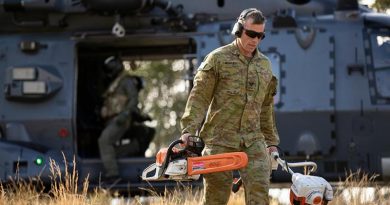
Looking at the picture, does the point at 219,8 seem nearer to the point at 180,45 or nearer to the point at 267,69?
the point at 180,45

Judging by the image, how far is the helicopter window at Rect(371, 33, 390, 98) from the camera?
917 centimetres

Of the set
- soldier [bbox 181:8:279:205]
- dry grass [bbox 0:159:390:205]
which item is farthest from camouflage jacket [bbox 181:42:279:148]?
dry grass [bbox 0:159:390:205]

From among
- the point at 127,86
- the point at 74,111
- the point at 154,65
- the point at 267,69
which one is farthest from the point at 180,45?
the point at 154,65

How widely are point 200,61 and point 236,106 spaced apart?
416 centimetres

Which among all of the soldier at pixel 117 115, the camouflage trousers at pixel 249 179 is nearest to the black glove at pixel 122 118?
the soldier at pixel 117 115

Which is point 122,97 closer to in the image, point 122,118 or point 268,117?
point 122,118

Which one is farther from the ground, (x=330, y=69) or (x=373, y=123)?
(x=330, y=69)

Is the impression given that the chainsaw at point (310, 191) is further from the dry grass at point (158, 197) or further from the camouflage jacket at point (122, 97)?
the camouflage jacket at point (122, 97)

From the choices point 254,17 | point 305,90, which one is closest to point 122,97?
point 305,90

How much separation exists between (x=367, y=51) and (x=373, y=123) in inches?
32.0

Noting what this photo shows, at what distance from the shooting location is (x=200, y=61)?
376 inches

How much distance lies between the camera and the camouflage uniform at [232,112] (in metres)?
5.34

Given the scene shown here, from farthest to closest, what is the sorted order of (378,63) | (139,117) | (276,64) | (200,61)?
(139,117) < (200,61) < (276,64) < (378,63)

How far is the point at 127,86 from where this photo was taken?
10.4 meters
